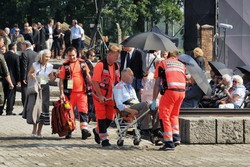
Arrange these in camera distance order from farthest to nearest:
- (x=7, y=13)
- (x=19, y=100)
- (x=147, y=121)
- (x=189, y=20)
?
(x=7, y=13)
(x=189, y=20)
(x=19, y=100)
(x=147, y=121)

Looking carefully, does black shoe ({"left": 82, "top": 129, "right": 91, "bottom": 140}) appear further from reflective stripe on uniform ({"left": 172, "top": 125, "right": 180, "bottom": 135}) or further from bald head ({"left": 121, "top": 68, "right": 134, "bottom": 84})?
reflective stripe on uniform ({"left": 172, "top": 125, "right": 180, "bottom": 135})

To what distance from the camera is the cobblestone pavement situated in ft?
45.6

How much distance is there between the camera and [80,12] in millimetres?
63656

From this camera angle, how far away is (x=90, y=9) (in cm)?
6375

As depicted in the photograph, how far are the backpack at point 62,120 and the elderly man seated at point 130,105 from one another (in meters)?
1.31

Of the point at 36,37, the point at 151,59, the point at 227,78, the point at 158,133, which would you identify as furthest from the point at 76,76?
the point at 36,37

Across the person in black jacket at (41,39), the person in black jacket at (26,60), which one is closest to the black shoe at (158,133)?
the person in black jacket at (26,60)

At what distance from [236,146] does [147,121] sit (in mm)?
1506

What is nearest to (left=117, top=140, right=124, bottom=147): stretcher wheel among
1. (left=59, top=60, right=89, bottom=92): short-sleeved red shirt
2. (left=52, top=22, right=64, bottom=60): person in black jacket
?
(left=59, top=60, right=89, bottom=92): short-sleeved red shirt

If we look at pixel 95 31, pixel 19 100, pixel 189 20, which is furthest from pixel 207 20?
pixel 19 100

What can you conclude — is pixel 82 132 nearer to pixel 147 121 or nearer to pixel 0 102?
pixel 147 121

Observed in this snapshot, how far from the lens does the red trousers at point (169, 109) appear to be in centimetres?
1532

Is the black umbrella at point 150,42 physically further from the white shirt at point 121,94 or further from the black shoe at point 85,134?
the black shoe at point 85,134

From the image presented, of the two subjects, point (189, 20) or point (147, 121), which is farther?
point (189, 20)
